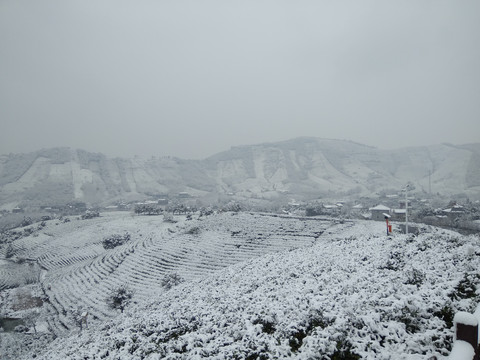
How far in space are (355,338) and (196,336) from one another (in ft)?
17.0

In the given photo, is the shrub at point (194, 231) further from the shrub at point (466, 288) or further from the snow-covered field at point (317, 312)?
the shrub at point (466, 288)

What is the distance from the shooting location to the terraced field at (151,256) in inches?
1291

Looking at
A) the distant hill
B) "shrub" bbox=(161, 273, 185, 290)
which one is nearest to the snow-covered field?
"shrub" bbox=(161, 273, 185, 290)

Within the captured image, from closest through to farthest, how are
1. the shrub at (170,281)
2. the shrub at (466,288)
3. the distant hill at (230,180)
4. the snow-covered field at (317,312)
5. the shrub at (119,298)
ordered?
the snow-covered field at (317,312) < the shrub at (466,288) < the shrub at (119,298) < the shrub at (170,281) < the distant hill at (230,180)

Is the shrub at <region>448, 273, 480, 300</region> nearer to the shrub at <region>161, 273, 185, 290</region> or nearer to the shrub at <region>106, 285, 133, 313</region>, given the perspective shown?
the shrub at <region>161, 273, 185, 290</region>

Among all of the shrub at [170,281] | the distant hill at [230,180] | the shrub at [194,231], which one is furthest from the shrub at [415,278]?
the distant hill at [230,180]

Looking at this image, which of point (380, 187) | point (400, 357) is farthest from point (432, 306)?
point (380, 187)

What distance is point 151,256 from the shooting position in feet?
135

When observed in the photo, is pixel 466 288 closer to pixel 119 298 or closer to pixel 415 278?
pixel 415 278

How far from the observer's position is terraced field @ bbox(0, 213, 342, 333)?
32.8 metres

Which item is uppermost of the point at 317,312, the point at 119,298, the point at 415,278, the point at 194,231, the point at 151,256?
the point at 415,278

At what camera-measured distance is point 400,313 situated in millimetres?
7984

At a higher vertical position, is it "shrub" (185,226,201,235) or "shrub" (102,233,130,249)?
"shrub" (185,226,201,235)

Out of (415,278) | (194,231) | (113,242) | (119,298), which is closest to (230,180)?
(113,242)
